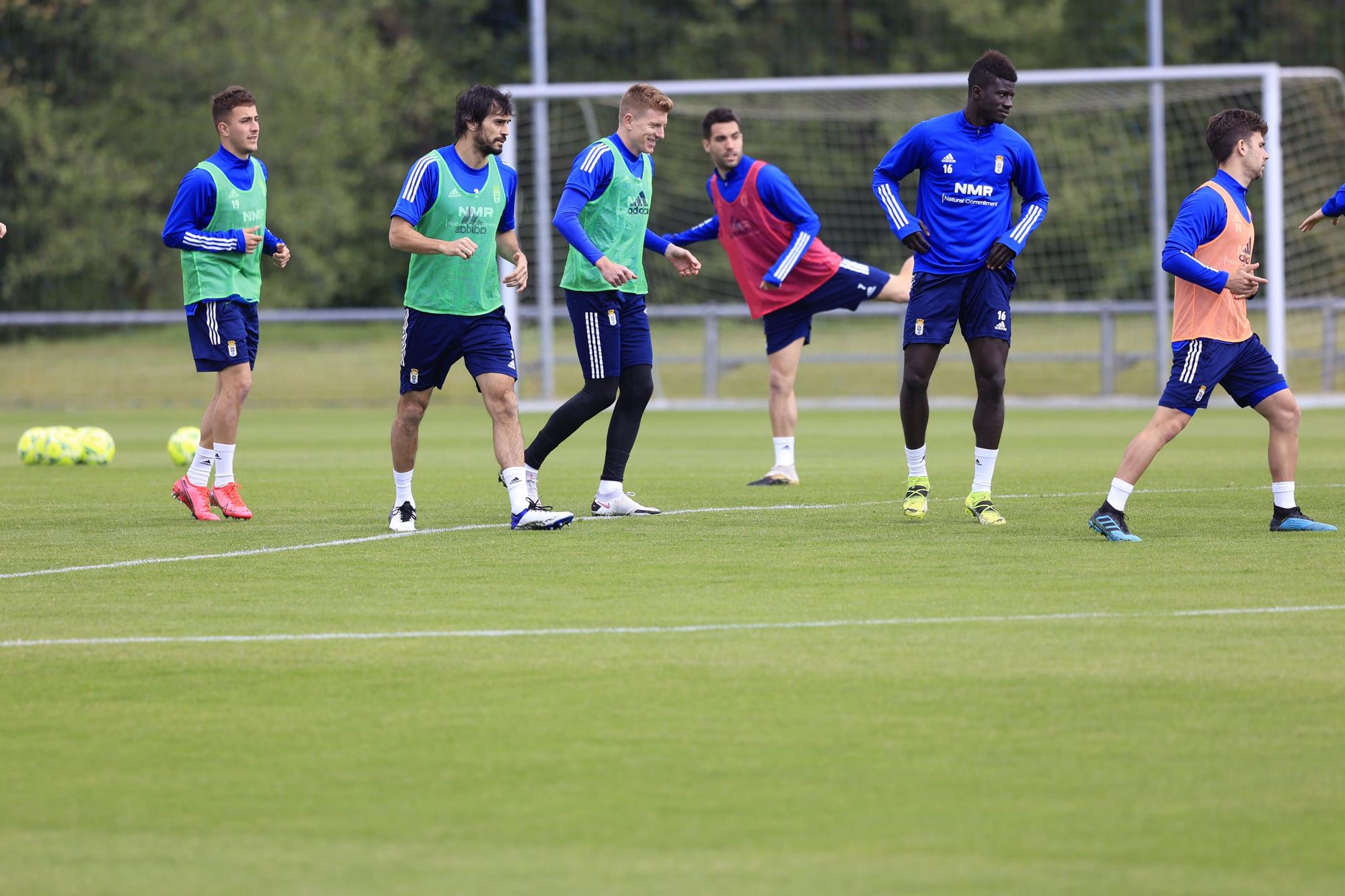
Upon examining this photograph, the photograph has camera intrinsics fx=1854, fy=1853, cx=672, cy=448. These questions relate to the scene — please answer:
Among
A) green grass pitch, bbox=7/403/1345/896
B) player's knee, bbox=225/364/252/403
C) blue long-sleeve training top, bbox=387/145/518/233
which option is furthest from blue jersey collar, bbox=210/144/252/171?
green grass pitch, bbox=7/403/1345/896

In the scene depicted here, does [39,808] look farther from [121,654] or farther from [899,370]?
[899,370]

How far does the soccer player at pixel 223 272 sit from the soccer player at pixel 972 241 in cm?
345

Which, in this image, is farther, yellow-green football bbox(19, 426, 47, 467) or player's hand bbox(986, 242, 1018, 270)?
yellow-green football bbox(19, 426, 47, 467)

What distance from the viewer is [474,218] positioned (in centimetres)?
929

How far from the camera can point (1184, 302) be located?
8.62m

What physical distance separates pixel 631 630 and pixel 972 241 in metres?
3.96

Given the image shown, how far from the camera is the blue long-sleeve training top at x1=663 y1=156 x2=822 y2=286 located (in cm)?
1169

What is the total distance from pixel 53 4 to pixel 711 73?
1454cm

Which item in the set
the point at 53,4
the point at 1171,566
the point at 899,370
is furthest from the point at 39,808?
the point at 53,4

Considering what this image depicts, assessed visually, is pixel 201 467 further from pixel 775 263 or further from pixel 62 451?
pixel 62 451

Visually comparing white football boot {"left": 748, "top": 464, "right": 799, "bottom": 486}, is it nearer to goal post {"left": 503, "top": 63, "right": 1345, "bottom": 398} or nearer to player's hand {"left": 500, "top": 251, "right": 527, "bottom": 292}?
player's hand {"left": 500, "top": 251, "right": 527, "bottom": 292}

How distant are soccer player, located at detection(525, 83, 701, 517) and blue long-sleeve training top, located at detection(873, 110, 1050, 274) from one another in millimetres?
1378

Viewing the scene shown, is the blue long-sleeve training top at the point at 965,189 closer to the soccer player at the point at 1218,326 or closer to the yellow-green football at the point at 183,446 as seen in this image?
the soccer player at the point at 1218,326

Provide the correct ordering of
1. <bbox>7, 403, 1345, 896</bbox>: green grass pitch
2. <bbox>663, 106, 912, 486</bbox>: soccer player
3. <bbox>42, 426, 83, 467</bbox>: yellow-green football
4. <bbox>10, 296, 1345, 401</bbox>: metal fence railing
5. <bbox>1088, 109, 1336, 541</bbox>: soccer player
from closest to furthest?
<bbox>7, 403, 1345, 896</bbox>: green grass pitch, <bbox>1088, 109, 1336, 541</bbox>: soccer player, <bbox>663, 106, 912, 486</bbox>: soccer player, <bbox>42, 426, 83, 467</bbox>: yellow-green football, <bbox>10, 296, 1345, 401</bbox>: metal fence railing
